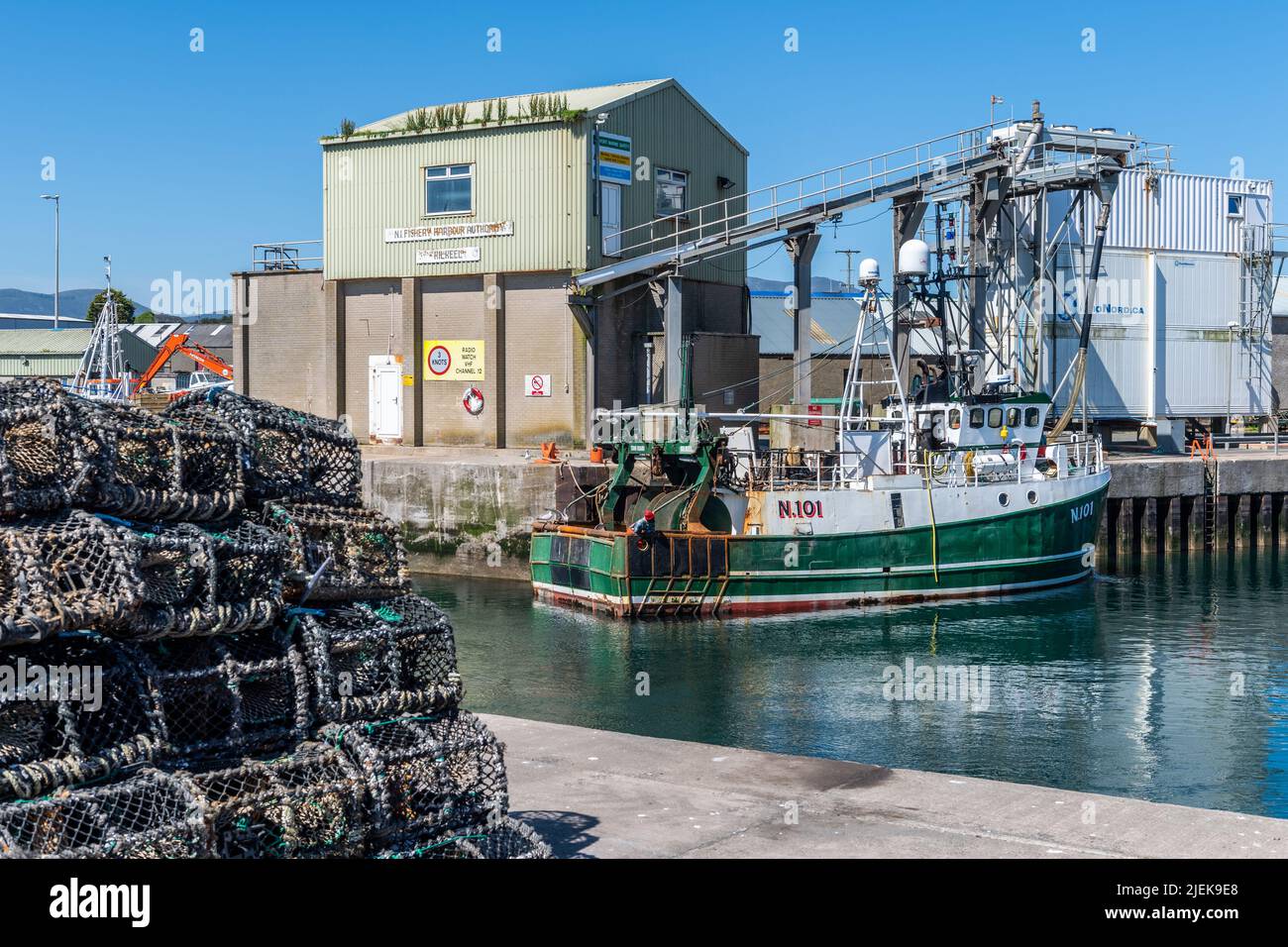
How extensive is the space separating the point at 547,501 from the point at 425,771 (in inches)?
857

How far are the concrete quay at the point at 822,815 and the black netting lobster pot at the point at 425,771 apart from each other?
2.19ft

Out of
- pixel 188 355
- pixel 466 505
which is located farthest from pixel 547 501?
pixel 188 355

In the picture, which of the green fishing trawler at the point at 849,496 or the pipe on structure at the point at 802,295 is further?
the pipe on structure at the point at 802,295

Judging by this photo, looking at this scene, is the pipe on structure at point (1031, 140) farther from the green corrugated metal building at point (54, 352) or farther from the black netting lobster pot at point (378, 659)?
the green corrugated metal building at point (54, 352)

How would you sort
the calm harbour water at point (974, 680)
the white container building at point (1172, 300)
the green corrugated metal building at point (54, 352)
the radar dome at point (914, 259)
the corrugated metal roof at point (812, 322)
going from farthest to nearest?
the green corrugated metal building at point (54, 352)
the corrugated metal roof at point (812, 322)
the white container building at point (1172, 300)
the radar dome at point (914, 259)
the calm harbour water at point (974, 680)

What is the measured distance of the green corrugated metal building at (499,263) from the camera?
31.6 metres

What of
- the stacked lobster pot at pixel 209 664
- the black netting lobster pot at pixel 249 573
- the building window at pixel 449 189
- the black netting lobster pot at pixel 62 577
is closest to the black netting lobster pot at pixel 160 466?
the stacked lobster pot at pixel 209 664

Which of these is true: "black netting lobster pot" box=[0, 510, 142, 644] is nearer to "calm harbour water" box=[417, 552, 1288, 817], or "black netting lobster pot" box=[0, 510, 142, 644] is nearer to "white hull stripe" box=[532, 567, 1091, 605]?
"calm harbour water" box=[417, 552, 1288, 817]

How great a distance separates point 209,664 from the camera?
6531 millimetres

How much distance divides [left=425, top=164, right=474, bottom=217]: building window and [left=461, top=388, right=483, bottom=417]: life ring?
412cm

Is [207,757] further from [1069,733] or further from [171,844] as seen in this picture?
[1069,733]

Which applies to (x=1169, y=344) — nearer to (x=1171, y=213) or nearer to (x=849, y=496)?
(x=1171, y=213)

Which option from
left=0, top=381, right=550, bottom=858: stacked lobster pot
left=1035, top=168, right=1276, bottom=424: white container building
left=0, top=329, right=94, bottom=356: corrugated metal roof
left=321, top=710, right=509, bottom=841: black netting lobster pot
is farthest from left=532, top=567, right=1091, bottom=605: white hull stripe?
left=0, top=329, right=94, bottom=356: corrugated metal roof
